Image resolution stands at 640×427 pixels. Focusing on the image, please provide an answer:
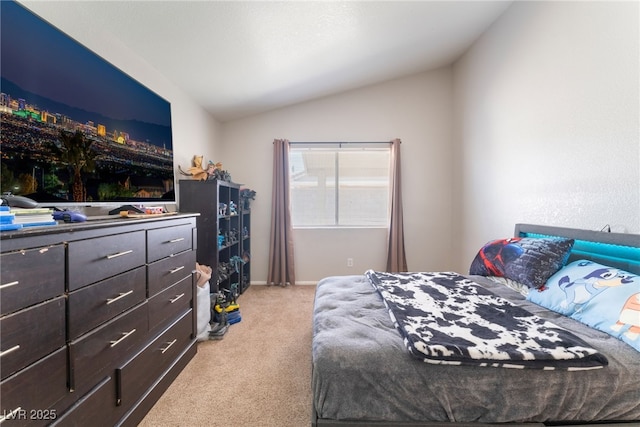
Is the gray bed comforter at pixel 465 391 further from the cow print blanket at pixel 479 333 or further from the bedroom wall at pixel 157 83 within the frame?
the bedroom wall at pixel 157 83

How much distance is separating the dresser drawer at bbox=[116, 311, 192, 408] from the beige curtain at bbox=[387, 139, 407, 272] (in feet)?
8.82

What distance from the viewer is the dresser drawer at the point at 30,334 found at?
800mm

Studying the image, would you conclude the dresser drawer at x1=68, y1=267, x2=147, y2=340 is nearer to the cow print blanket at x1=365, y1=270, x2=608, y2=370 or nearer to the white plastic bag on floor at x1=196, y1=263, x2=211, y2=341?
the white plastic bag on floor at x1=196, y1=263, x2=211, y2=341

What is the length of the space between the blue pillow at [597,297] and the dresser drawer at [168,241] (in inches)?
91.7

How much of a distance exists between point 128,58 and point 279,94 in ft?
5.51

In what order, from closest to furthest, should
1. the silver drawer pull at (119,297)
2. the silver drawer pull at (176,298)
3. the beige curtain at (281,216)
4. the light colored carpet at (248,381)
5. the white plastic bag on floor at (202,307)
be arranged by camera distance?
the silver drawer pull at (119,297) → the light colored carpet at (248,381) → the silver drawer pull at (176,298) → the white plastic bag on floor at (202,307) → the beige curtain at (281,216)

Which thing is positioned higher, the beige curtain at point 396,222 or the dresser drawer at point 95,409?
the beige curtain at point 396,222

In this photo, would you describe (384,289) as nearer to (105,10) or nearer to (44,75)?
(44,75)

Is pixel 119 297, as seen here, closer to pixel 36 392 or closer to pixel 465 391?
pixel 36 392

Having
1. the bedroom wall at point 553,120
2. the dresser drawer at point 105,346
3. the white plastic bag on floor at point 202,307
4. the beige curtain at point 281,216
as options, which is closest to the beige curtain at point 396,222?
the bedroom wall at point 553,120

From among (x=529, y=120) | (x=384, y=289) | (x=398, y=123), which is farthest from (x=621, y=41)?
(x=398, y=123)

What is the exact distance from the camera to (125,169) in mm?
1678

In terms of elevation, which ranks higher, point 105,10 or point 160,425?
point 105,10

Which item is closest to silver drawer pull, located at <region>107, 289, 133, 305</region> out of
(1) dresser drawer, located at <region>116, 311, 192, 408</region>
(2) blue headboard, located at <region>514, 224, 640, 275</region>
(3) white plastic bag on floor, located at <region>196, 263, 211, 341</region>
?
(1) dresser drawer, located at <region>116, 311, 192, 408</region>
